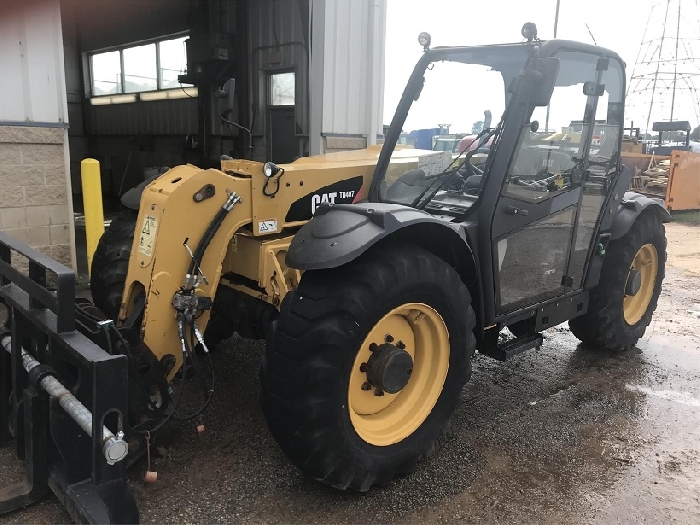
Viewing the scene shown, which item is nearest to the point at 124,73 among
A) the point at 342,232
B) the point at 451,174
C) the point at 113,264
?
the point at 113,264

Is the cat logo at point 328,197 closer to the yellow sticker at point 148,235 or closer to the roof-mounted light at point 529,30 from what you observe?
the yellow sticker at point 148,235

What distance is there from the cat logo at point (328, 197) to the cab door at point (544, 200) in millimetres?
Answer: 973

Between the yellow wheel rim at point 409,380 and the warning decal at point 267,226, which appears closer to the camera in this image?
the yellow wheel rim at point 409,380

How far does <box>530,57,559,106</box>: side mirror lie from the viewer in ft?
10.8

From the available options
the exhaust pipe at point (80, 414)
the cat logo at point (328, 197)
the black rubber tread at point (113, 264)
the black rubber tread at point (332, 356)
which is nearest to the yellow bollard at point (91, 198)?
the black rubber tread at point (113, 264)

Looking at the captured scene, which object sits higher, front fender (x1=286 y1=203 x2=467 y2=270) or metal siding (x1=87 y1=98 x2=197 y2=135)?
metal siding (x1=87 y1=98 x2=197 y2=135)

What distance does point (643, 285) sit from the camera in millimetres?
5402

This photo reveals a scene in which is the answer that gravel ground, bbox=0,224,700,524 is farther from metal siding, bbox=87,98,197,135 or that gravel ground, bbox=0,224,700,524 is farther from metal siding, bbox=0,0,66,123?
metal siding, bbox=87,98,197,135

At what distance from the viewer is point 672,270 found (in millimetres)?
8625

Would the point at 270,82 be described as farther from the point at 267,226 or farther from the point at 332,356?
the point at 332,356

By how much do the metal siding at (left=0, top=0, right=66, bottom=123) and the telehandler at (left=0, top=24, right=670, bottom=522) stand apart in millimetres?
2621

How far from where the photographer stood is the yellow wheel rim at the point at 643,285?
207 inches

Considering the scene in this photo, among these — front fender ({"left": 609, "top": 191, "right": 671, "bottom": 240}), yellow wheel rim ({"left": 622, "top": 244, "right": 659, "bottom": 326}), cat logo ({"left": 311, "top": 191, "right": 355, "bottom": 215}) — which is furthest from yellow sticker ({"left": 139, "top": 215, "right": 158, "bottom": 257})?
yellow wheel rim ({"left": 622, "top": 244, "right": 659, "bottom": 326})

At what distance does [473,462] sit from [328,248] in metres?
1.51
